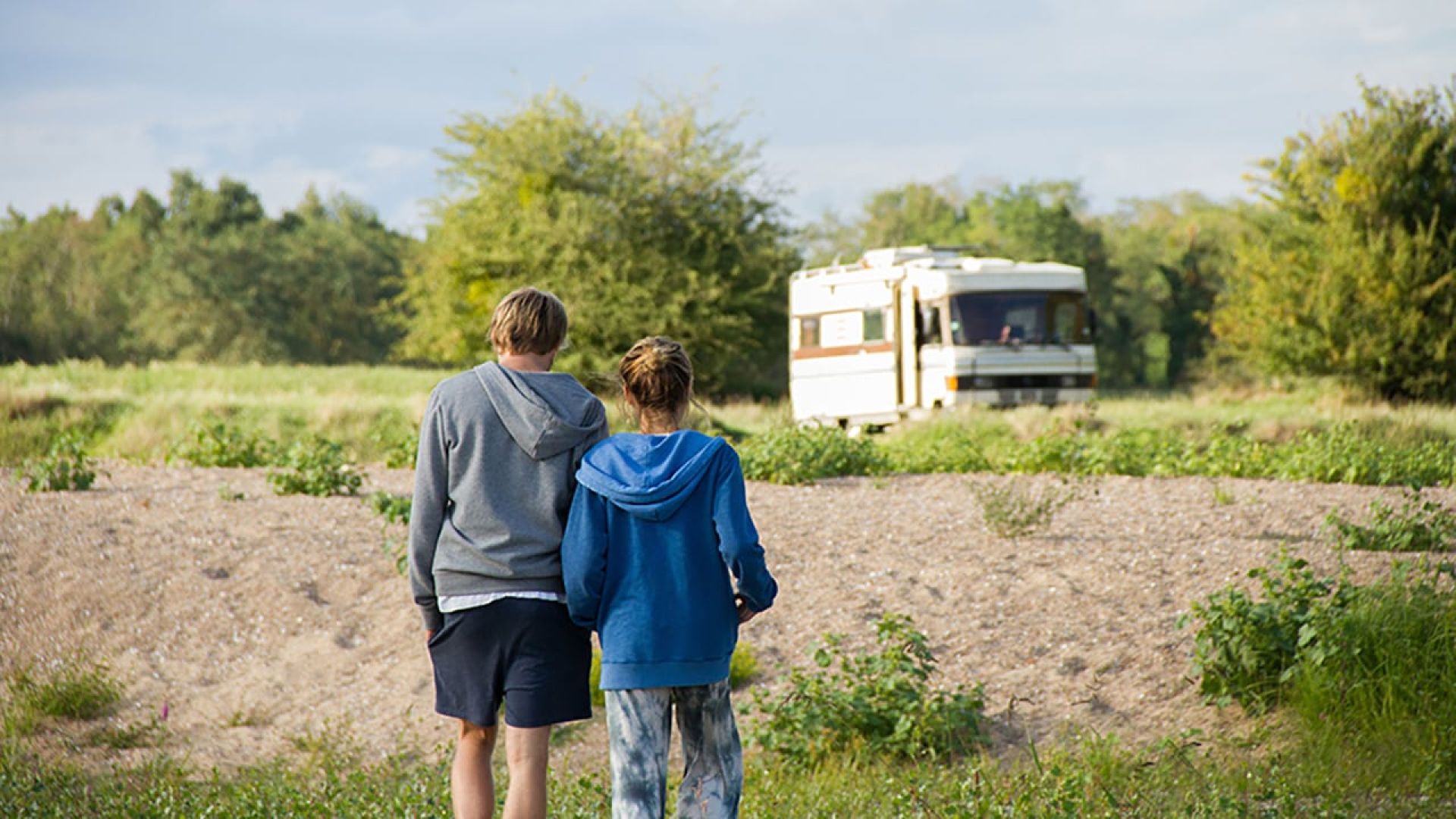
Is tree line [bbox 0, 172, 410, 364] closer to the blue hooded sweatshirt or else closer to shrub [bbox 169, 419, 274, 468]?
shrub [bbox 169, 419, 274, 468]

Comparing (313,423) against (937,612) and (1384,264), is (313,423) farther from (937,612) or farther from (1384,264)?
(1384,264)

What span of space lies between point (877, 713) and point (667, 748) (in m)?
2.18

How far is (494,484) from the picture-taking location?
3580 millimetres

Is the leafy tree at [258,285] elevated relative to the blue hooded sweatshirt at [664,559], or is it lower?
elevated

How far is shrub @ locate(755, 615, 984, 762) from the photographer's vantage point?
17.8ft

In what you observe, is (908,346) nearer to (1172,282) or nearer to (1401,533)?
(1401,533)

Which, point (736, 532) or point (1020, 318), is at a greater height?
point (1020, 318)

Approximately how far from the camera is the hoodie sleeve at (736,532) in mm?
3342

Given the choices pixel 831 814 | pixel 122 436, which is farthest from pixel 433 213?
pixel 831 814

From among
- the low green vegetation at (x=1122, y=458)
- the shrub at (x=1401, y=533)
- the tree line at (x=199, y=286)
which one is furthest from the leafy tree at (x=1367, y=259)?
the tree line at (x=199, y=286)

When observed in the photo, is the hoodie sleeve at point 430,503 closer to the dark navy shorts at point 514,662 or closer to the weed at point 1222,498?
the dark navy shorts at point 514,662

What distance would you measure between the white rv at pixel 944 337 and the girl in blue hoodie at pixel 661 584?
15.3 m

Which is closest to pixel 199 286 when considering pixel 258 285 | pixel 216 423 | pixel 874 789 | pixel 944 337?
pixel 258 285

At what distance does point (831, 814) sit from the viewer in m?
4.45
